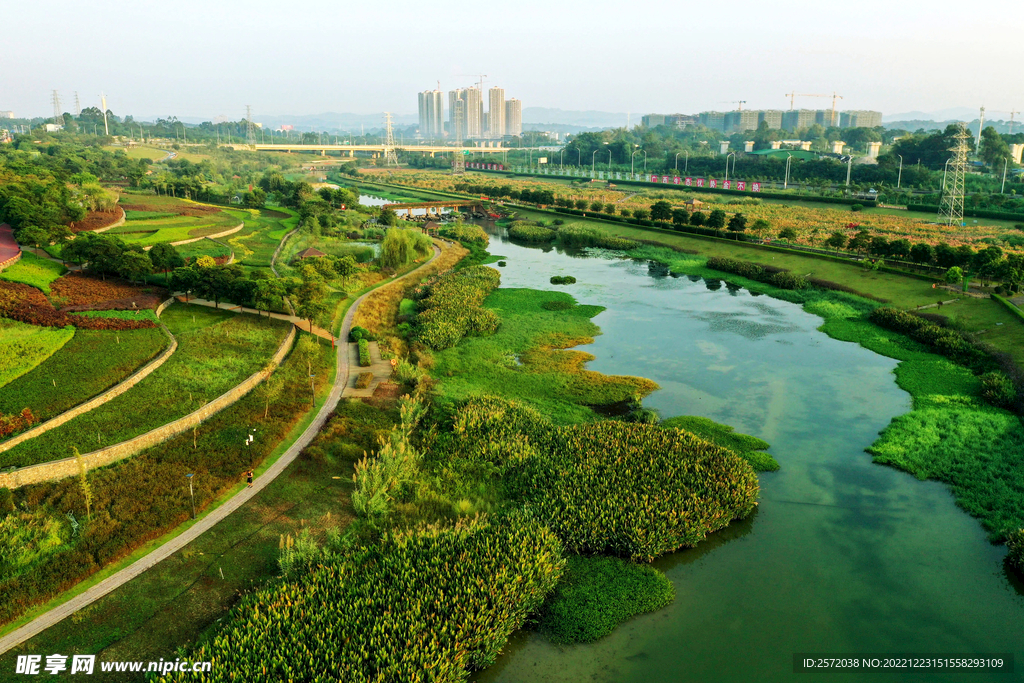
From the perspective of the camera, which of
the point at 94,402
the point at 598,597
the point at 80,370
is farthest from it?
the point at 80,370

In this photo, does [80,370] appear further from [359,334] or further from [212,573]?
[212,573]

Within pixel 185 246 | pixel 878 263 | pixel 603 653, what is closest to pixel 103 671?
pixel 603 653

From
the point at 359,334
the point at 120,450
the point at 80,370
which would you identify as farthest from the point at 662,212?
the point at 120,450

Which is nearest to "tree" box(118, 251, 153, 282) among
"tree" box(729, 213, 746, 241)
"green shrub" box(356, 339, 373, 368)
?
"green shrub" box(356, 339, 373, 368)

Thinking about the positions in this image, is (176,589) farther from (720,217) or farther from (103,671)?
(720,217)

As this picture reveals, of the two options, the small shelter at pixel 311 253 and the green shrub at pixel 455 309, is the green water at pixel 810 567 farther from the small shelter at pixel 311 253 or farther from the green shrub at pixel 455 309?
the small shelter at pixel 311 253
